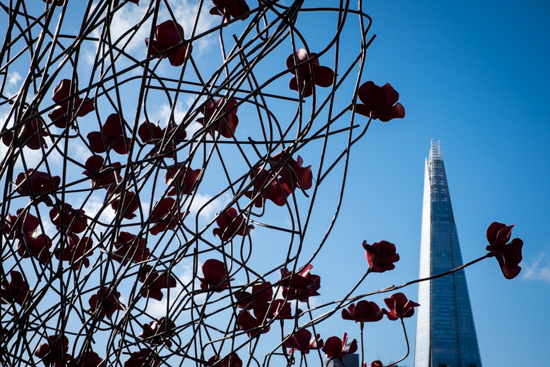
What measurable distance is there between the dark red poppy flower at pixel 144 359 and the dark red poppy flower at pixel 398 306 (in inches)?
5.7

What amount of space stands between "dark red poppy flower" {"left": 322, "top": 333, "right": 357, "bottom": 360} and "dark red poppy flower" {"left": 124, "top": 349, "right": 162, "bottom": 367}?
12cm

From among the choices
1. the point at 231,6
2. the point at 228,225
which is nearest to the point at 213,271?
the point at 228,225

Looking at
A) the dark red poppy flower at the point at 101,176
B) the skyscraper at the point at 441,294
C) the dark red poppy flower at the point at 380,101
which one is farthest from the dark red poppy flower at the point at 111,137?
the skyscraper at the point at 441,294

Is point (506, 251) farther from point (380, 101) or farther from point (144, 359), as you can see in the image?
point (144, 359)

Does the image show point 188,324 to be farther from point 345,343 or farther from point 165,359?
point 345,343

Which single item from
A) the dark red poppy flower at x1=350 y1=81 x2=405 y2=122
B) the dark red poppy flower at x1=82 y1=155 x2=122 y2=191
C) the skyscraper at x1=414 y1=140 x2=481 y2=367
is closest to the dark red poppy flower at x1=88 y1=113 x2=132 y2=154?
the dark red poppy flower at x1=82 y1=155 x2=122 y2=191

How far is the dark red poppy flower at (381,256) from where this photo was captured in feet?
0.94

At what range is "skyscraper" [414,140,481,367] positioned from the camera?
20047 mm

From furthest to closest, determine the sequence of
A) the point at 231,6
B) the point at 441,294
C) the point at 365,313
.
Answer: the point at 441,294 < the point at 365,313 < the point at 231,6

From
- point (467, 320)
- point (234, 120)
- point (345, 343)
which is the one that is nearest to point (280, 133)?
point (234, 120)

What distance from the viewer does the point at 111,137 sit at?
0.26 metres

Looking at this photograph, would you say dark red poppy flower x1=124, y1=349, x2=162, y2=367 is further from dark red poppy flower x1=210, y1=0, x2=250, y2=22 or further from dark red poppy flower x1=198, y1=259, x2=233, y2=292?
dark red poppy flower x1=210, y1=0, x2=250, y2=22

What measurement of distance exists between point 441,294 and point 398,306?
22.3 meters

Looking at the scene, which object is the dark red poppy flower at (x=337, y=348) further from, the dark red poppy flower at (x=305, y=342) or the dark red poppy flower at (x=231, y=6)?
the dark red poppy flower at (x=231, y=6)
